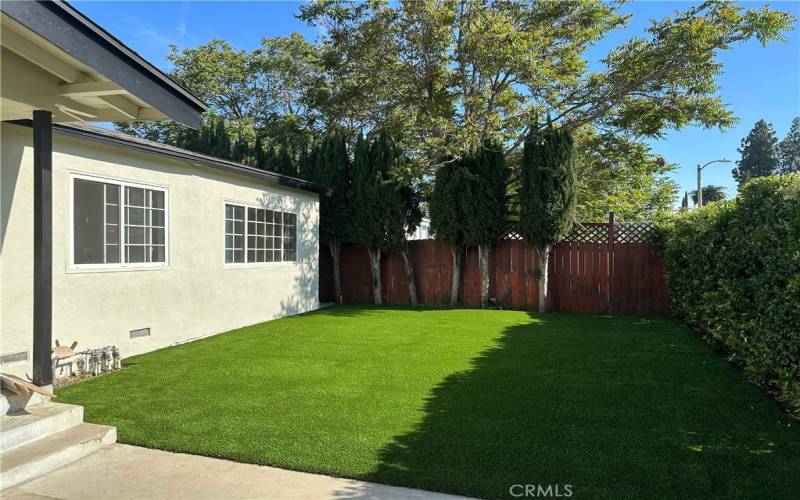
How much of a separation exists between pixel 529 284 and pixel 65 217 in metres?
9.50

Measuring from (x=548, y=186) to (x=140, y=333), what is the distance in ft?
28.2

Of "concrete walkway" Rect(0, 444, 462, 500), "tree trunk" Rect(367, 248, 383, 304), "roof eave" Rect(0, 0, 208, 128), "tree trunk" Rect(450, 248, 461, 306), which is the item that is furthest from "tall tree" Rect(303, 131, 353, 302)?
"concrete walkway" Rect(0, 444, 462, 500)

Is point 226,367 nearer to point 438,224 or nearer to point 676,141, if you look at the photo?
point 438,224

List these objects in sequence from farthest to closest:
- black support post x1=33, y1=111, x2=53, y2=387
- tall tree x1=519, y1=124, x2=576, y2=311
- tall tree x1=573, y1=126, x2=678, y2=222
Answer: tall tree x1=573, y1=126, x2=678, y2=222 → tall tree x1=519, y1=124, x2=576, y2=311 → black support post x1=33, y1=111, x2=53, y2=387

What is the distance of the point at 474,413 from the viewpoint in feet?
13.3

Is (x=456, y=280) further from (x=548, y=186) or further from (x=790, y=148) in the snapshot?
(x=790, y=148)

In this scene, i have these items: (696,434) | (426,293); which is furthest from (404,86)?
(696,434)

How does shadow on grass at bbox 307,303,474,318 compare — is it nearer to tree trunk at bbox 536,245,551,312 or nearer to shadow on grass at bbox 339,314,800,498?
tree trunk at bbox 536,245,551,312

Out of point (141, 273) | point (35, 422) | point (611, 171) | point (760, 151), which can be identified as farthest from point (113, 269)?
point (760, 151)

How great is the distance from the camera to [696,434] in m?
3.58

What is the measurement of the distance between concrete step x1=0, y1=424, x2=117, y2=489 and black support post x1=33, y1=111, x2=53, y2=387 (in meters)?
0.82

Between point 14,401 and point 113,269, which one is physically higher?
point 113,269

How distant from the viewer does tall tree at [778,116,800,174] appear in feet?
165

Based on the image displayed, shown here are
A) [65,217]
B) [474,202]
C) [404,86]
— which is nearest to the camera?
[65,217]
